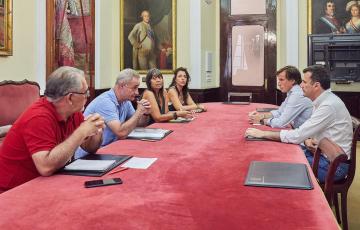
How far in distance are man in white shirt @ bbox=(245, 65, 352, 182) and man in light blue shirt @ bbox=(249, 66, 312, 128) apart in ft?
1.50

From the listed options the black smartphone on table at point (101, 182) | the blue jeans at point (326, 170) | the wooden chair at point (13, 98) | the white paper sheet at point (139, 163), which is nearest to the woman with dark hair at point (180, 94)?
the wooden chair at point (13, 98)

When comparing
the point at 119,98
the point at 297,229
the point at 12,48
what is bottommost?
the point at 297,229

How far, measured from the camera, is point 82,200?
165 centimetres

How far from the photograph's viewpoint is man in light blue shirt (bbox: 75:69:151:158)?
11.3 feet

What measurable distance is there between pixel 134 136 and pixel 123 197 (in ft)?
5.02

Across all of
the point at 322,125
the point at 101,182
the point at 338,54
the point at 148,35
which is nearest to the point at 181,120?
the point at 322,125

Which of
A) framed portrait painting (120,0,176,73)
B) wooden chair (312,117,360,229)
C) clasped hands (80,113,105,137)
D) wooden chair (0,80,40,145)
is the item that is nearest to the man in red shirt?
clasped hands (80,113,105,137)

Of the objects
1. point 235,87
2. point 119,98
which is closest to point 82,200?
point 119,98

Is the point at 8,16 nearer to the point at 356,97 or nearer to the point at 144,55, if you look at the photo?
the point at 144,55

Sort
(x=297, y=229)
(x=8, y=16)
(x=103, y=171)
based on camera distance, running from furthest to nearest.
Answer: (x=8, y=16) → (x=103, y=171) → (x=297, y=229)

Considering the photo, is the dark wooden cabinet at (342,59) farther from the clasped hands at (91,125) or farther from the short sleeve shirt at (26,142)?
the short sleeve shirt at (26,142)

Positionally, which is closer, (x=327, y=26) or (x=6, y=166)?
(x=6, y=166)

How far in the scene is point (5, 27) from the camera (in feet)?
18.1

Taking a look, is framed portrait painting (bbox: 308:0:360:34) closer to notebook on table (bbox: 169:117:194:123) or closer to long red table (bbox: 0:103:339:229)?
notebook on table (bbox: 169:117:194:123)
